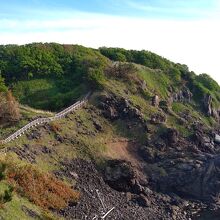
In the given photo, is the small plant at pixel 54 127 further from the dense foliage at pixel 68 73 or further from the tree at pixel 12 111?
the dense foliage at pixel 68 73

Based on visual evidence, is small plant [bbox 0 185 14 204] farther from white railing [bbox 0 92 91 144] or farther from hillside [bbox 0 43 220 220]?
white railing [bbox 0 92 91 144]

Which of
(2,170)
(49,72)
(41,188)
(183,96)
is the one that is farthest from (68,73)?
(2,170)

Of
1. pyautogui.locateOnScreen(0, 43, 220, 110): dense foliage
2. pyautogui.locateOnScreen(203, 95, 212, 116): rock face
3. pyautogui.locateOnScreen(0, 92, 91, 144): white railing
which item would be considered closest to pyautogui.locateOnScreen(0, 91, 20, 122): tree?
pyautogui.locateOnScreen(0, 92, 91, 144): white railing

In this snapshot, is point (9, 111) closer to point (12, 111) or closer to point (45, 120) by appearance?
point (12, 111)

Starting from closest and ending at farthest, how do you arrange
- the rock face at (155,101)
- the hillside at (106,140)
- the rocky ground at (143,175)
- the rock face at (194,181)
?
the hillside at (106,140)
the rocky ground at (143,175)
the rock face at (194,181)
the rock face at (155,101)

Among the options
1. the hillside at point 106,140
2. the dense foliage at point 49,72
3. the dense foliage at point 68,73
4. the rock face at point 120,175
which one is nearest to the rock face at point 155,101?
the hillside at point 106,140

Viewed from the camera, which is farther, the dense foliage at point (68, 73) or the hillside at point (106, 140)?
the dense foliage at point (68, 73)
